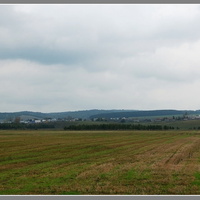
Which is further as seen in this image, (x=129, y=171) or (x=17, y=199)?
(x=129, y=171)

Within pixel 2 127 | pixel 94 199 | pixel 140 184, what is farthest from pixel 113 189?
pixel 2 127

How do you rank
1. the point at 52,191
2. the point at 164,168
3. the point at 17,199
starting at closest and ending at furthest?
1. the point at 17,199
2. the point at 52,191
3. the point at 164,168

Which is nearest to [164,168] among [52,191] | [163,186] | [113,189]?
[163,186]

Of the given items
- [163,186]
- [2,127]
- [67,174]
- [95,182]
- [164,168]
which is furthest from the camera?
[2,127]

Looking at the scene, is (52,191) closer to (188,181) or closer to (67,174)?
(67,174)

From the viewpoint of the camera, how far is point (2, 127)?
184 metres

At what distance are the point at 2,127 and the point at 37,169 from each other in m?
165

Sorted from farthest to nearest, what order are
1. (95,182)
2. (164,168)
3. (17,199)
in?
(164,168)
(95,182)
(17,199)

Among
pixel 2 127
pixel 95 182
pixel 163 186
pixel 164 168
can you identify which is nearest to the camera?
pixel 163 186

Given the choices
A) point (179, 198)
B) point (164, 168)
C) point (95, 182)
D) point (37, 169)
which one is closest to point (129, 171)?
point (164, 168)

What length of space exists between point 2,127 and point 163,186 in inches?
6871

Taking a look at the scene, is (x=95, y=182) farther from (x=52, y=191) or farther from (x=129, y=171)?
(x=129, y=171)

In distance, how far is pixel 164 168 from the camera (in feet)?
83.6

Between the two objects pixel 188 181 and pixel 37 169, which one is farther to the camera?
pixel 37 169
